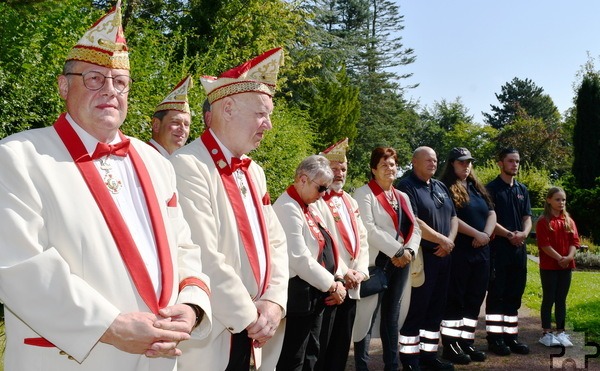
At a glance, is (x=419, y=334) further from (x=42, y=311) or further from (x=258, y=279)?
(x=42, y=311)

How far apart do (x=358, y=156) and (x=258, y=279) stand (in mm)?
47788

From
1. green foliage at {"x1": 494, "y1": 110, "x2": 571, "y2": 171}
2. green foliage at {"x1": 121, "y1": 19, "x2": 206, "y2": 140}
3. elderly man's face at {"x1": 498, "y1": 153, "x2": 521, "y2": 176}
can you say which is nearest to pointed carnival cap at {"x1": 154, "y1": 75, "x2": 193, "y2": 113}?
green foliage at {"x1": 121, "y1": 19, "x2": 206, "y2": 140}

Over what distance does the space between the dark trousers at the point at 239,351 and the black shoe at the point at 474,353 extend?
4.91m

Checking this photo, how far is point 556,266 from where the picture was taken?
8883 millimetres

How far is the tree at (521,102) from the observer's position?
312ft

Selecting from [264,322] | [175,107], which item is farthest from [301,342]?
[175,107]

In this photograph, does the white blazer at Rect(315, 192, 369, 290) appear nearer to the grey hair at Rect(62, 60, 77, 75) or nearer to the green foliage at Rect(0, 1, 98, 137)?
the green foliage at Rect(0, 1, 98, 137)

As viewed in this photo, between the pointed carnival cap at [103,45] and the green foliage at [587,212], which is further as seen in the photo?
the green foliage at [587,212]

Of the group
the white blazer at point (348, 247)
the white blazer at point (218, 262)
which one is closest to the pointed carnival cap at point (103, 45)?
the white blazer at point (218, 262)

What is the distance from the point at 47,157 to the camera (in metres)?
2.69

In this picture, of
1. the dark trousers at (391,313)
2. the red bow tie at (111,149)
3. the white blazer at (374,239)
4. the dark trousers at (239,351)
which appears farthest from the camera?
the dark trousers at (391,313)

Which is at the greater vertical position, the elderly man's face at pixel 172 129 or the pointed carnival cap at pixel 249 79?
the pointed carnival cap at pixel 249 79

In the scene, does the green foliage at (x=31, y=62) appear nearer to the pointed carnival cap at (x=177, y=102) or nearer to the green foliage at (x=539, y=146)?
the pointed carnival cap at (x=177, y=102)

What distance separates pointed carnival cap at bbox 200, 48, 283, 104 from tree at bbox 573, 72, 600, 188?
27347 mm
